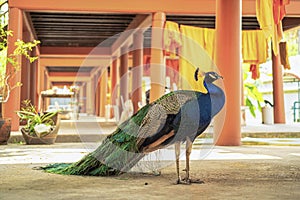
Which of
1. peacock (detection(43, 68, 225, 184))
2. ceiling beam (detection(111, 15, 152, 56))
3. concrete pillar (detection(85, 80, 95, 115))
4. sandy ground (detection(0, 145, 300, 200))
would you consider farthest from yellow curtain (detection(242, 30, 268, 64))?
concrete pillar (detection(85, 80, 95, 115))

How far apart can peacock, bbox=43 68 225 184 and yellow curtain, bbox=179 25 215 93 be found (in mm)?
5674

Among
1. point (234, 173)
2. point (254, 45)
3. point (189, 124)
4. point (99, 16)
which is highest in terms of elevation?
point (99, 16)

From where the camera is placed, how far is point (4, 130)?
6414 millimetres

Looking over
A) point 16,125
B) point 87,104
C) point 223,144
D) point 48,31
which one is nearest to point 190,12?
point 223,144

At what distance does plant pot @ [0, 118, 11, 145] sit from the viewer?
6.37 meters

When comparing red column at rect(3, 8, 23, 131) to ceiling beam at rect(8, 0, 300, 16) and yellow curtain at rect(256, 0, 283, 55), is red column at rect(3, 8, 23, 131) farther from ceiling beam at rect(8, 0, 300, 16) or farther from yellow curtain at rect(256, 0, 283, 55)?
yellow curtain at rect(256, 0, 283, 55)

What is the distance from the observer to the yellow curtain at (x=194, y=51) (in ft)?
29.8

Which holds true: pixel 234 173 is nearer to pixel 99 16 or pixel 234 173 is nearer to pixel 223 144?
pixel 223 144

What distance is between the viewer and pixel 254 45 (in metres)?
9.98

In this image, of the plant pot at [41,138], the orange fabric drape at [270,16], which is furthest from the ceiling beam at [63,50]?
the orange fabric drape at [270,16]

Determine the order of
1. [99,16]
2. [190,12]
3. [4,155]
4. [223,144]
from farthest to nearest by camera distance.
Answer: [99,16], [190,12], [223,144], [4,155]

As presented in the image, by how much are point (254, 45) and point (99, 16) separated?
354 cm

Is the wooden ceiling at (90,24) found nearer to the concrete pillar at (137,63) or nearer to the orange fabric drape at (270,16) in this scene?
the concrete pillar at (137,63)

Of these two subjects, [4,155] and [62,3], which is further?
[62,3]
